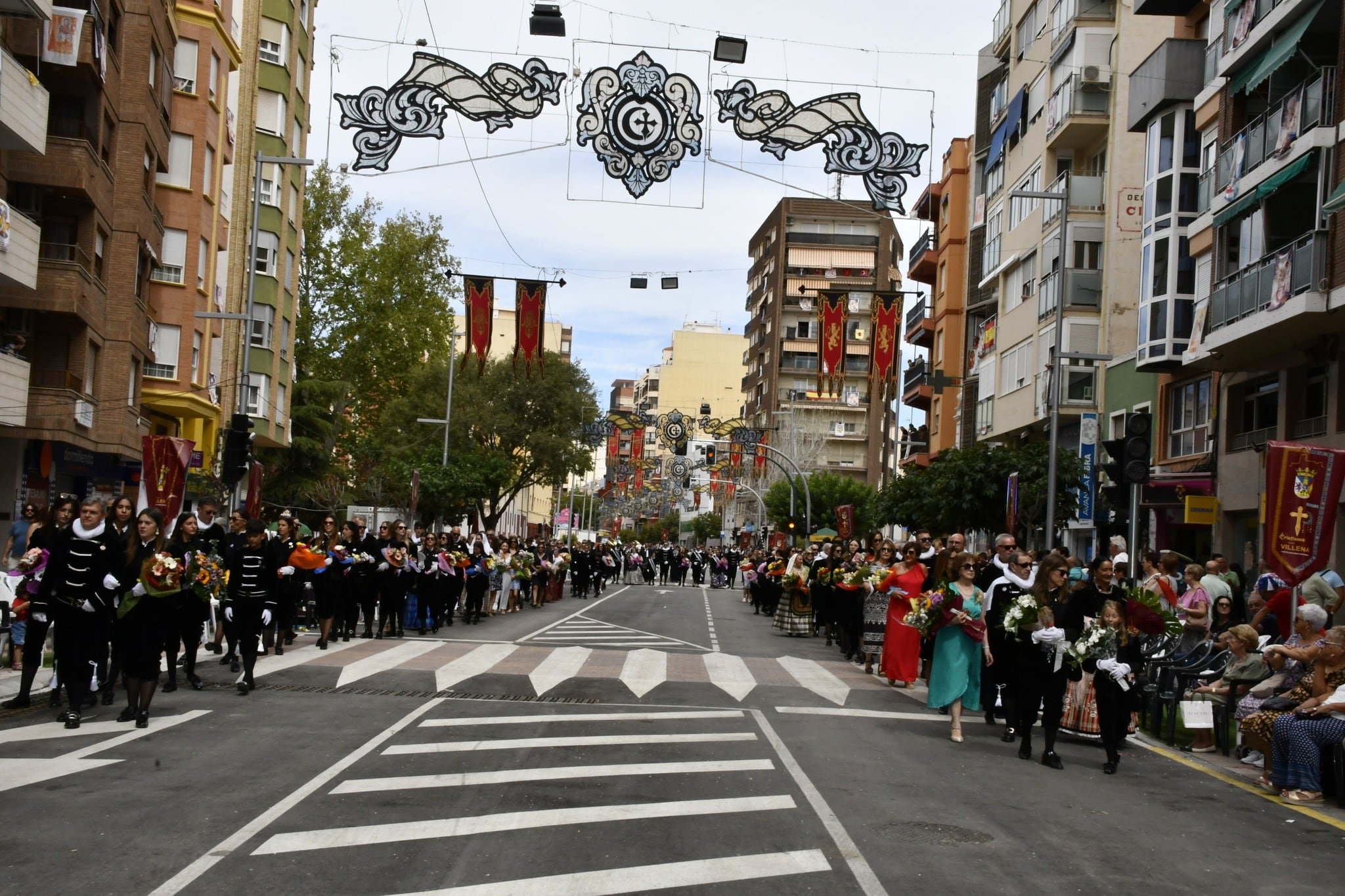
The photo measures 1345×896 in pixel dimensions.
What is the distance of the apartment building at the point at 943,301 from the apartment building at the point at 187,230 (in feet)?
92.8

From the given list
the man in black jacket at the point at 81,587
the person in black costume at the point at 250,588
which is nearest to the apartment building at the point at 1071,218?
the person in black costume at the point at 250,588

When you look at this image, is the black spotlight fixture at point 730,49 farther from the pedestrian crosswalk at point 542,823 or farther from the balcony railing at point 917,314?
the balcony railing at point 917,314

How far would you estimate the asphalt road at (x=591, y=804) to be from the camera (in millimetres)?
7410

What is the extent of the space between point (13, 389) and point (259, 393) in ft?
68.7

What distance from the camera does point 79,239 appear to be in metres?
31.7

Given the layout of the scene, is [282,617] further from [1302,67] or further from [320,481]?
[320,481]

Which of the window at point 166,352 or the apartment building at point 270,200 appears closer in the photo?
the window at point 166,352

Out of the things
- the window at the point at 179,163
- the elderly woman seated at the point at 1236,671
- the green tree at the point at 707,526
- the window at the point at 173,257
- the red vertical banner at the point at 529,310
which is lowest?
the green tree at the point at 707,526

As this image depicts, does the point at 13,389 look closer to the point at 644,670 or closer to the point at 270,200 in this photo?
the point at 644,670

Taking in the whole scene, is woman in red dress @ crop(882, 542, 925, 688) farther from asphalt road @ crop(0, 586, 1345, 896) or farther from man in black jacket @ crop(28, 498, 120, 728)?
man in black jacket @ crop(28, 498, 120, 728)

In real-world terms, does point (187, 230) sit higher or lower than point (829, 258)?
lower

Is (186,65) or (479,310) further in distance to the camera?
(186,65)

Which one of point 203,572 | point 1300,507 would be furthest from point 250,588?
point 1300,507

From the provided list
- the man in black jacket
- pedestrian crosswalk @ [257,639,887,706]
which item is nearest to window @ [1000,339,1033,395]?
pedestrian crosswalk @ [257,639,887,706]
